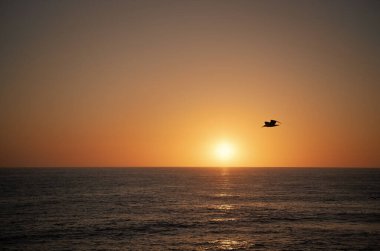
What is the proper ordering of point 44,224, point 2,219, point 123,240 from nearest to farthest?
point 123,240 → point 44,224 → point 2,219

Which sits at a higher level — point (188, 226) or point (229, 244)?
point (188, 226)

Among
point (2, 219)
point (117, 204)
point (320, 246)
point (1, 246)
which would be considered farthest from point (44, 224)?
point (320, 246)

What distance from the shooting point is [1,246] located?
43375 millimetres

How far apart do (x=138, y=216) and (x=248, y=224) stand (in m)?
18.2

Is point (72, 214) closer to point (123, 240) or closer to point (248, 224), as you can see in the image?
point (123, 240)

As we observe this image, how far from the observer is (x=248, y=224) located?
57062mm

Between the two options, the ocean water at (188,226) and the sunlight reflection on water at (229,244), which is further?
the ocean water at (188,226)

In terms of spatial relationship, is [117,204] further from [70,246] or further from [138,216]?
[70,246]

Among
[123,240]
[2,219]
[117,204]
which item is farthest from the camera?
[117,204]

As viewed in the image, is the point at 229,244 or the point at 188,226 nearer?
the point at 229,244

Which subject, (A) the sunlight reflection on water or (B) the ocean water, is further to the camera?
(B) the ocean water

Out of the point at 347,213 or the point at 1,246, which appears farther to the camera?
the point at 347,213

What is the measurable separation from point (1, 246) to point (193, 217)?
94.7 ft

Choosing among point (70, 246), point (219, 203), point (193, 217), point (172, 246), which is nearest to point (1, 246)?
point (70, 246)
